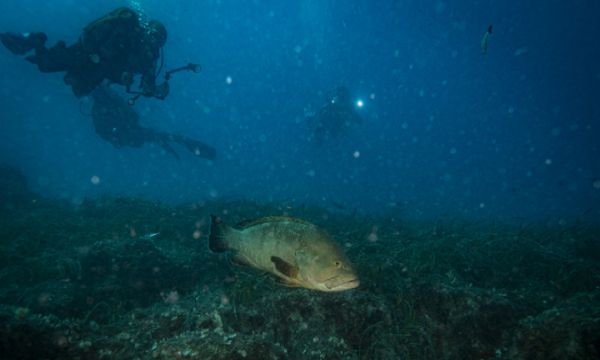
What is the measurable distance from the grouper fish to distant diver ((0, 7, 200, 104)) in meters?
8.82

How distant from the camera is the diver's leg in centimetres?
1060

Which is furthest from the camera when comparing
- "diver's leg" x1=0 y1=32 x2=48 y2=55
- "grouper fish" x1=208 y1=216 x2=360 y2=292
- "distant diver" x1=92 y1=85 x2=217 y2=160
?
"distant diver" x1=92 y1=85 x2=217 y2=160

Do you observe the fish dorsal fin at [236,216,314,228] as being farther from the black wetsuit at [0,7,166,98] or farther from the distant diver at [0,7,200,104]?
the black wetsuit at [0,7,166,98]

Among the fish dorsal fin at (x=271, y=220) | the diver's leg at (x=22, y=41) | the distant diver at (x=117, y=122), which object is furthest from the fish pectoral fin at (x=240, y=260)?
Answer: the distant diver at (x=117, y=122)

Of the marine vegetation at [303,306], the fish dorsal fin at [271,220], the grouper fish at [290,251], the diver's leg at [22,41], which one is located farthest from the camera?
the diver's leg at [22,41]

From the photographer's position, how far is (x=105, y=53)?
10.9 m

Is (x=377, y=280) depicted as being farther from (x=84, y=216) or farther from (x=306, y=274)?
(x=84, y=216)

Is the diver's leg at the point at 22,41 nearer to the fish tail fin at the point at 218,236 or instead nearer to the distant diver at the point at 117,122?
the distant diver at the point at 117,122

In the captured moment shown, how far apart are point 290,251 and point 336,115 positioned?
28.2 meters

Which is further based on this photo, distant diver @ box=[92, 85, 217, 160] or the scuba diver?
the scuba diver

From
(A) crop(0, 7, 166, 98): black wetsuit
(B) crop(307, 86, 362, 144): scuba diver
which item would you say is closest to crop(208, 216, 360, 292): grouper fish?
(A) crop(0, 7, 166, 98): black wetsuit

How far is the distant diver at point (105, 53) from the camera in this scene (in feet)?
35.2

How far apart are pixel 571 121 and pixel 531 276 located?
3970 inches

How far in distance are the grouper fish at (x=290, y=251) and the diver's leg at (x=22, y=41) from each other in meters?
12.1
